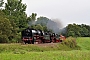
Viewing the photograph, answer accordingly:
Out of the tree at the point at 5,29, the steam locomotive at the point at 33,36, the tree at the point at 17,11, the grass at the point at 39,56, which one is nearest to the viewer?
the grass at the point at 39,56

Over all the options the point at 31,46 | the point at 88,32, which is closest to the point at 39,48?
the point at 31,46

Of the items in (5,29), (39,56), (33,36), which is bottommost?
(39,56)

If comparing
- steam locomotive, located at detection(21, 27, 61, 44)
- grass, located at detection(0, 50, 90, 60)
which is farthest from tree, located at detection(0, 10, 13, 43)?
grass, located at detection(0, 50, 90, 60)

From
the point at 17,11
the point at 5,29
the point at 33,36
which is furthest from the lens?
the point at 17,11

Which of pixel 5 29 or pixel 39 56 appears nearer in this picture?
pixel 39 56

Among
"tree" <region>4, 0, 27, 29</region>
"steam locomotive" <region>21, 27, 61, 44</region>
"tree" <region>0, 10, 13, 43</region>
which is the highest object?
"tree" <region>4, 0, 27, 29</region>

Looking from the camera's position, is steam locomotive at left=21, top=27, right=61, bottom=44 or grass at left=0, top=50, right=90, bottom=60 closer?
grass at left=0, top=50, right=90, bottom=60

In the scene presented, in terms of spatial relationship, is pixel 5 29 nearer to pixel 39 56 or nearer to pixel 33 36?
pixel 33 36

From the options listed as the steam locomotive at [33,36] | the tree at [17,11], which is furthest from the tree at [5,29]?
the tree at [17,11]

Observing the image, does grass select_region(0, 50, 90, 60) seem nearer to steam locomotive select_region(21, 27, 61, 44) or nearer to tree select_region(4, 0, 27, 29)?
steam locomotive select_region(21, 27, 61, 44)

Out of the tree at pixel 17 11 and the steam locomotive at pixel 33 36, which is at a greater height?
the tree at pixel 17 11

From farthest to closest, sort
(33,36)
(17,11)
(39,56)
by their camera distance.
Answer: (17,11) → (33,36) → (39,56)

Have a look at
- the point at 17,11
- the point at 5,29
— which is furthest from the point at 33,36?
the point at 17,11

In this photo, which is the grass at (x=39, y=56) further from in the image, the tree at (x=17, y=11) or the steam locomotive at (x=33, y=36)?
the tree at (x=17, y=11)
